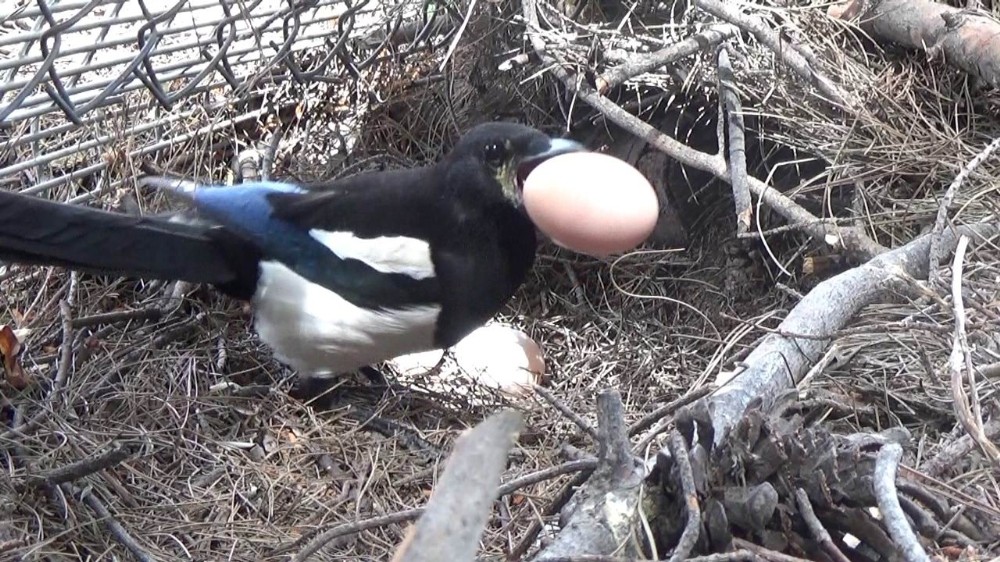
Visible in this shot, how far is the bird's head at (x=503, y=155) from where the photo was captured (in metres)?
1.91

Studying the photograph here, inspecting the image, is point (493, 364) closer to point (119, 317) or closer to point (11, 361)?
point (119, 317)

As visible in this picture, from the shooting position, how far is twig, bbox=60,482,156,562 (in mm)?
1608

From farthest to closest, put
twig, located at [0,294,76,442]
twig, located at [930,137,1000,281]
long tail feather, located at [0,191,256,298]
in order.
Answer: twig, located at [0,294,76,442] < long tail feather, located at [0,191,256,298] < twig, located at [930,137,1000,281]

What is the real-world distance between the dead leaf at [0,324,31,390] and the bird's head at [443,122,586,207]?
0.93 m

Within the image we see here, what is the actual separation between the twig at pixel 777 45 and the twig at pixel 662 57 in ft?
0.21

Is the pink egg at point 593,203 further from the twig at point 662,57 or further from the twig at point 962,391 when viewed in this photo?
the twig at point 962,391

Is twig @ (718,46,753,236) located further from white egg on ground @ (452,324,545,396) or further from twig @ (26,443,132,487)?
twig @ (26,443,132,487)

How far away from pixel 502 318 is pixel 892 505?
1.52 m

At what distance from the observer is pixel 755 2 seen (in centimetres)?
238

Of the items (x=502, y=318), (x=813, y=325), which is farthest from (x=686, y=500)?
(x=502, y=318)

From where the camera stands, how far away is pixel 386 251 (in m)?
1.97

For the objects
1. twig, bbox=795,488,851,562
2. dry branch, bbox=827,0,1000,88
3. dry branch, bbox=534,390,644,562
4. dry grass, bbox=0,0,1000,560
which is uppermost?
dry branch, bbox=534,390,644,562

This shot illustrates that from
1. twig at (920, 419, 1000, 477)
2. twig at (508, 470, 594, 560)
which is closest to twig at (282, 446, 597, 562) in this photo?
twig at (508, 470, 594, 560)

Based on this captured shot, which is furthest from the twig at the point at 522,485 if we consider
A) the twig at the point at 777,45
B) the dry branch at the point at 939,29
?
the dry branch at the point at 939,29
